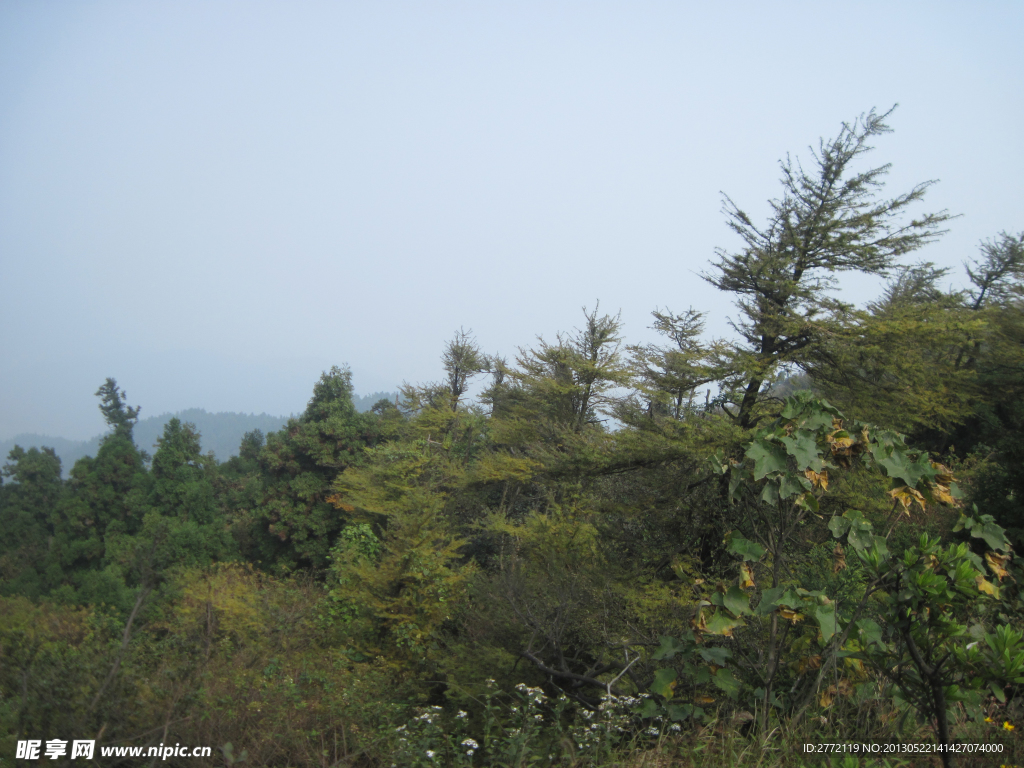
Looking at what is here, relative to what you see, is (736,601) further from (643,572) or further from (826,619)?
(643,572)

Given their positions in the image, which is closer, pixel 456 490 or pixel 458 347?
pixel 456 490

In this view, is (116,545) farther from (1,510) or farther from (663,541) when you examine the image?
(663,541)

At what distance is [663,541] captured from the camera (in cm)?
867

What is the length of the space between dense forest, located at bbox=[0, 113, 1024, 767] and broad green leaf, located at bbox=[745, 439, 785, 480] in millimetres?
15

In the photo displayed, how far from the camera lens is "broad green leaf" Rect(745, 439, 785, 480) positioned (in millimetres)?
2823

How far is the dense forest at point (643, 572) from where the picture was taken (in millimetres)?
2746

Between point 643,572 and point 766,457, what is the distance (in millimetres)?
6316

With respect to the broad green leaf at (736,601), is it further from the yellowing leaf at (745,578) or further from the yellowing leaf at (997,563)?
the yellowing leaf at (997,563)

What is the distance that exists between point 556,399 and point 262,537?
17591 mm

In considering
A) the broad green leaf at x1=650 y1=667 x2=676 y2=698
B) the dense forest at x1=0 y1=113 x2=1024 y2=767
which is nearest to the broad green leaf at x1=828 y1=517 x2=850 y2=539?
the dense forest at x1=0 y1=113 x2=1024 y2=767

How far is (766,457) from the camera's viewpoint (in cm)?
287

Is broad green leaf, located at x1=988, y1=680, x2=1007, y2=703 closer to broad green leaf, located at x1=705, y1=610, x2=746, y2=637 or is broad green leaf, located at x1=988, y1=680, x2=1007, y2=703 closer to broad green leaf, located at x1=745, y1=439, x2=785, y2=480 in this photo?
broad green leaf, located at x1=705, y1=610, x2=746, y2=637

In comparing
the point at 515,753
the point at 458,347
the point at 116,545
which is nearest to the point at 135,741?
the point at 515,753

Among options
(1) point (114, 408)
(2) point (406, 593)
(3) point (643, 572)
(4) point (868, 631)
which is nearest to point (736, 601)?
(4) point (868, 631)
